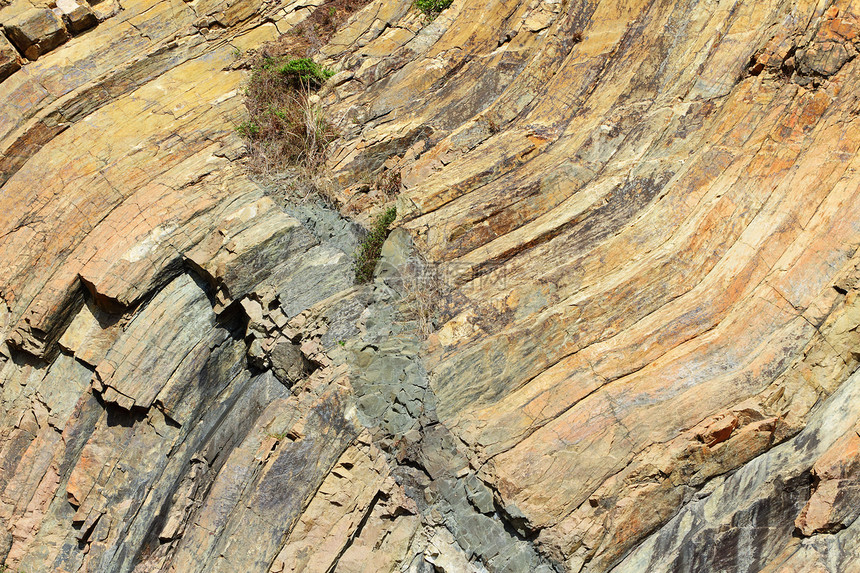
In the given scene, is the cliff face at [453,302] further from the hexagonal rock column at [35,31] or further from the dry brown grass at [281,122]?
the dry brown grass at [281,122]

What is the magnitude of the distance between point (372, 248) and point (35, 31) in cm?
596

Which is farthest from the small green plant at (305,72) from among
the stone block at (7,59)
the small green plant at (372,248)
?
the stone block at (7,59)

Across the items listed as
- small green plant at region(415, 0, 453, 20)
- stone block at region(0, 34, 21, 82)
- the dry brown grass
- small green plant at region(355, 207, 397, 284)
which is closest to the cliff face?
stone block at region(0, 34, 21, 82)

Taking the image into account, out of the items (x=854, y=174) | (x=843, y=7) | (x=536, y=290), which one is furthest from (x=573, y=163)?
(x=843, y=7)

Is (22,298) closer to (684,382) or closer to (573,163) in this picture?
(573,163)

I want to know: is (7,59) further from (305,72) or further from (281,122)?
(305,72)

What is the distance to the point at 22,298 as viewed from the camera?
8.79 meters

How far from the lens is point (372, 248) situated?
340 inches

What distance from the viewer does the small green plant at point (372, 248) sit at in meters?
8.52

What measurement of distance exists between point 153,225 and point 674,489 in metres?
6.88

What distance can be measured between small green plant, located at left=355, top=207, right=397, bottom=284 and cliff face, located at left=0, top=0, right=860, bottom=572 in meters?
0.15

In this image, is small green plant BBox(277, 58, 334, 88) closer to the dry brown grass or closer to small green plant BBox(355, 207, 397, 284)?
the dry brown grass

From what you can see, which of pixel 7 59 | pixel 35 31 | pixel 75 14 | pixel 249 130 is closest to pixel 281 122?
pixel 249 130

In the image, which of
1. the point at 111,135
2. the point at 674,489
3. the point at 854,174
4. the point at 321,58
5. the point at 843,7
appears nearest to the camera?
the point at 674,489
